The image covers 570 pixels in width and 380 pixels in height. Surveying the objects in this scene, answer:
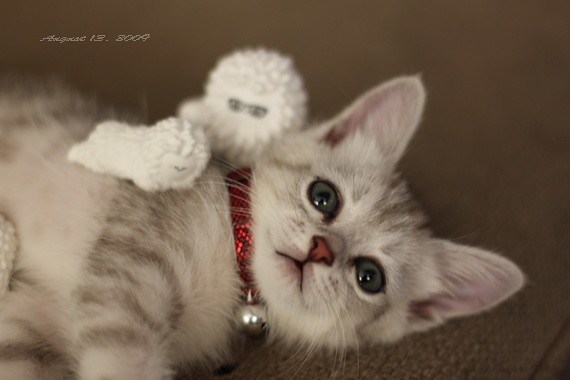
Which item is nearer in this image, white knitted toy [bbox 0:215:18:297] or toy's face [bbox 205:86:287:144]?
white knitted toy [bbox 0:215:18:297]

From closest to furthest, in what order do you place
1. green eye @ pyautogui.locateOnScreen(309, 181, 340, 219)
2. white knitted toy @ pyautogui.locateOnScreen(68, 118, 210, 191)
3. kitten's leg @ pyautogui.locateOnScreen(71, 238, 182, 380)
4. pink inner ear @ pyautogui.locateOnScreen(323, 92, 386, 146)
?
kitten's leg @ pyautogui.locateOnScreen(71, 238, 182, 380)
white knitted toy @ pyautogui.locateOnScreen(68, 118, 210, 191)
green eye @ pyautogui.locateOnScreen(309, 181, 340, 219)
pink inner ear @ pyautogui.locateOnScreen(323, 92, 386, 146)

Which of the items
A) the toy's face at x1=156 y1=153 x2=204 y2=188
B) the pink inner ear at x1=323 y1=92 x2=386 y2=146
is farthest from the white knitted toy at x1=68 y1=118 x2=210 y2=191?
the pink inner ear at x1=323 y1=92 x2=386 y2=146

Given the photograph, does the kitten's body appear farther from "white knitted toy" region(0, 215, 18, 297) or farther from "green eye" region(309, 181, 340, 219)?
"green eye" region(309, 181, 340, 219)

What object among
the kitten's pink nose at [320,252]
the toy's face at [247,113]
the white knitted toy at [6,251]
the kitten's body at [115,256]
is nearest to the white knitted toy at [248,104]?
the toy's face at [247,113]

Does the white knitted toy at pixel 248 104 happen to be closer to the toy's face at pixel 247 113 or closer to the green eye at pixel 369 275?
the toy's face at pixel 247 113

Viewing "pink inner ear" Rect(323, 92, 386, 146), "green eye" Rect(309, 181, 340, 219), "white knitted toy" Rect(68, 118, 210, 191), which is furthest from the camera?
"pink inner ear" Rect(323, 92, 386, 146)

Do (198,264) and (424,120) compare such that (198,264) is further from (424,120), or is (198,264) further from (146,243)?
(424,120)

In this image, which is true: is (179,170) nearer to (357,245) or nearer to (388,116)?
(357,245)
